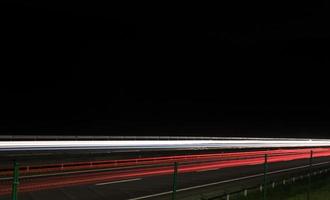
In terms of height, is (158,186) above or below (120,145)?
above

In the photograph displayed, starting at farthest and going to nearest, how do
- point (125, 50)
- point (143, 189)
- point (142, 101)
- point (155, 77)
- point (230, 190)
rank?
point (125, 50) → point (155, 77) → point (142, 101) → point (230, 190) → point (143, 189)

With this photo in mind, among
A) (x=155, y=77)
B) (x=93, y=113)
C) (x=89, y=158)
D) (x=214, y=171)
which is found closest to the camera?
(x=214, y=171)

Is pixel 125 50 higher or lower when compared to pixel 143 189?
higher

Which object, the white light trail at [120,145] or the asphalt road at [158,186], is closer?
the asphalt road at [158,186]

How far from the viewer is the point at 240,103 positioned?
511 feet

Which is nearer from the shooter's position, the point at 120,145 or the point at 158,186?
the point at 158,186

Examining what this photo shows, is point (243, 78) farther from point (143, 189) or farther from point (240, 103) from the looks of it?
point (143, 189)

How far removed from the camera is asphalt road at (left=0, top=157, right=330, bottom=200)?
11.4 meters

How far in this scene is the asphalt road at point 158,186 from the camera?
11.4 m

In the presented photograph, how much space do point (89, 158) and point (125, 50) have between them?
132686mm

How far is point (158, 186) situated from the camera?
17.0 metres

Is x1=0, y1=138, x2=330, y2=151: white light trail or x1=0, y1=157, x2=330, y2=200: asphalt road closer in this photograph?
x1=0, y1=157, x2=330, y2=200: asphalt road

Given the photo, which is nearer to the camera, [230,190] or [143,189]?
[143,189]

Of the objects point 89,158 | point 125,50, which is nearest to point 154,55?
point 125,50
